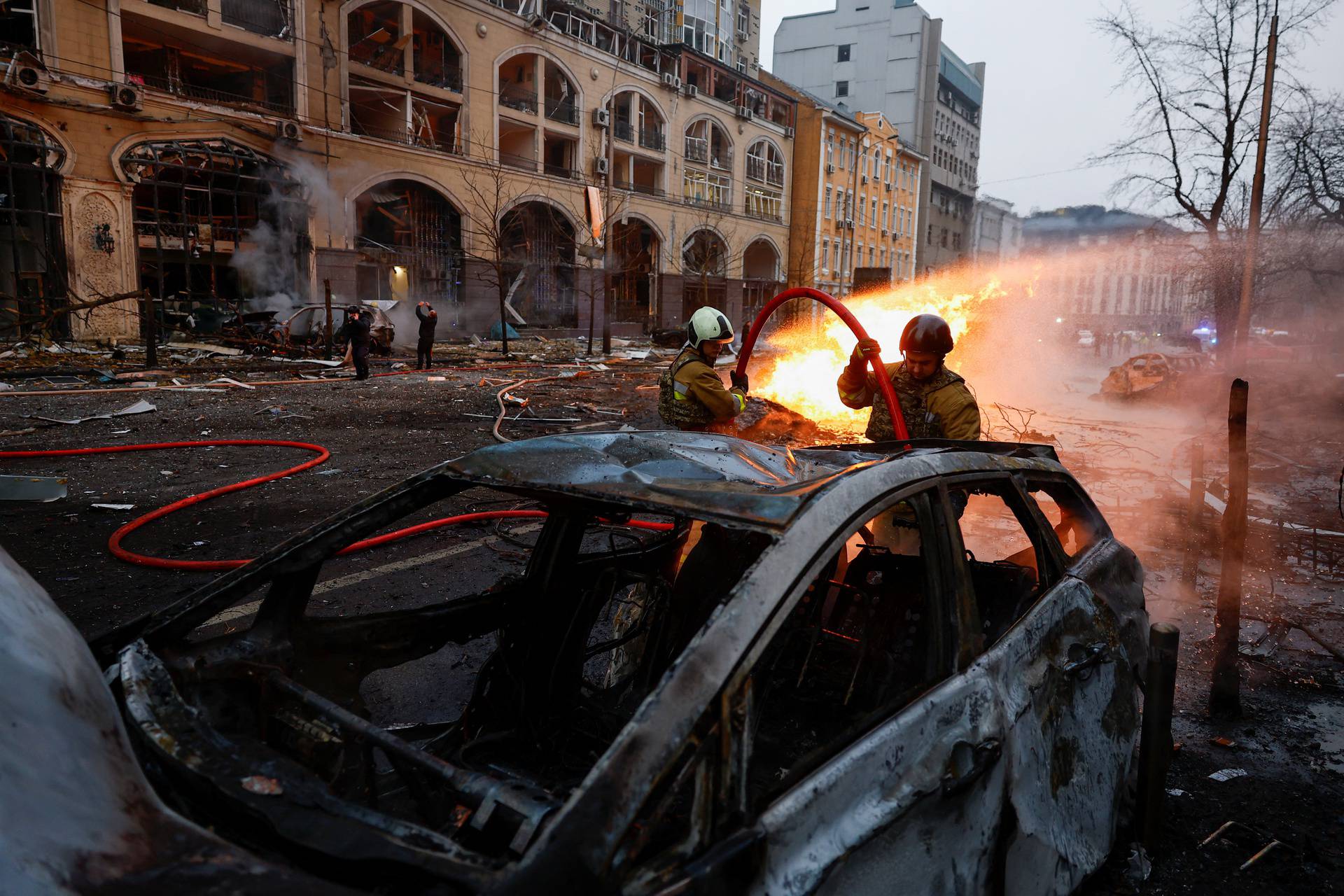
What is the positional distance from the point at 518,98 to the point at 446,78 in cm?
459

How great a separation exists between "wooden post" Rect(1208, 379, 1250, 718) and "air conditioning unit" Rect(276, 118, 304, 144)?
30.8 m

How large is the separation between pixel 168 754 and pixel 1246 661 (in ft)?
18.7

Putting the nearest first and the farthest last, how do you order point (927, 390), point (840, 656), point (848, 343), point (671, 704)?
point (671, 704) → point (840, 656) → point (927, 390) → point (848, 343)

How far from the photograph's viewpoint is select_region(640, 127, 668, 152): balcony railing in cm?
4525

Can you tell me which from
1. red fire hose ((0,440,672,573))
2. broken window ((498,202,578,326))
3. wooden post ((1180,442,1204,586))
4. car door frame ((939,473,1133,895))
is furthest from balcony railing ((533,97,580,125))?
car door frame ((939,473,1133,895))

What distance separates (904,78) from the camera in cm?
7269

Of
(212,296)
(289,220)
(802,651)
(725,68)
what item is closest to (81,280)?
(212,296)

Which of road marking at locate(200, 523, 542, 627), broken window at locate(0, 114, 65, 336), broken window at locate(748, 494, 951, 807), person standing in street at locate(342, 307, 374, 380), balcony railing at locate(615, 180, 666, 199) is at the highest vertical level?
balcony railing at locate(615, 180, 666, 199)

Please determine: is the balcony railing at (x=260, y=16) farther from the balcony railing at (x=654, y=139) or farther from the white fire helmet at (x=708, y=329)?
the white fire helmet at (x=708, y=329)

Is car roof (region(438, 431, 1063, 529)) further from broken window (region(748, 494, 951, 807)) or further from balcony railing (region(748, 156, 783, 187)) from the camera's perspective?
balcony railing (region(748, 156, 783, 187))

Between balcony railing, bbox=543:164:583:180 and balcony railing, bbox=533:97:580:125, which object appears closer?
Result: balcony railing, bbox=533:97:580:125

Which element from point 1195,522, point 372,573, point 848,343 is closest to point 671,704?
point 372,573

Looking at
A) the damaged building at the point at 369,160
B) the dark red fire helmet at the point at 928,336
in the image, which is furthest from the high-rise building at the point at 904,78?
the dark red fire helmet at the point at 928,336

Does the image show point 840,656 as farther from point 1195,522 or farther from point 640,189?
point 640,189
